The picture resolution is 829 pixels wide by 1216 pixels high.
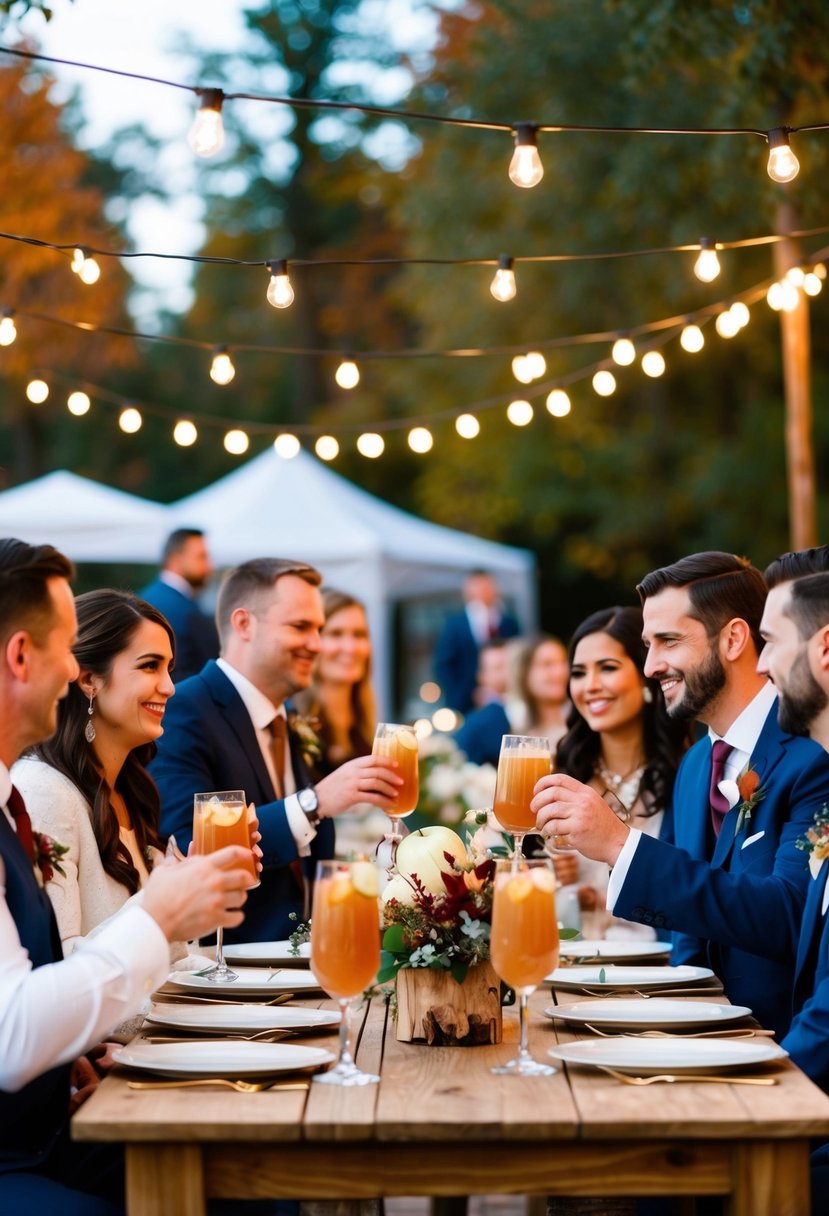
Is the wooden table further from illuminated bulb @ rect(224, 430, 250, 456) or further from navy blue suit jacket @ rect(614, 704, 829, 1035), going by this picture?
illuminated bulb @ rect(224, 430, 250, 456)

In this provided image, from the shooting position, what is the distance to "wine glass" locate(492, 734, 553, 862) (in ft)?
9.66

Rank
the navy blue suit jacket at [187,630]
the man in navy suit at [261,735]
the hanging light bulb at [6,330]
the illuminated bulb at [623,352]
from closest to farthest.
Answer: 1. the man in navy suit at [261,735]
2. the hanging light bulb at [6,330]
3. the illuminated bulb at [623,352]
4. the navy blue suit jacket at [187,630]

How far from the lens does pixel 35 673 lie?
2.37 m

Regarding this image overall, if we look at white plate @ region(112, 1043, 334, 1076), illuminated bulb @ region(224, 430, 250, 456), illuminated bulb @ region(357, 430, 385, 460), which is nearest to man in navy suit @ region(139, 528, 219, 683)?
illuminated bulb @ region(224, 430, 250, 456)

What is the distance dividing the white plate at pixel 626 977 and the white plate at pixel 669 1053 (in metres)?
0.55

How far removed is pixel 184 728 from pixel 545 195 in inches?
460

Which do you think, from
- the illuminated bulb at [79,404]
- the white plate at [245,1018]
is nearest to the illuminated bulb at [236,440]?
the illuminated bulb at [79,404]

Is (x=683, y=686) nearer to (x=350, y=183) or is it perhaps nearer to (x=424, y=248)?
(x=424, y=248)

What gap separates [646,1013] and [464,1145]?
0.62 m

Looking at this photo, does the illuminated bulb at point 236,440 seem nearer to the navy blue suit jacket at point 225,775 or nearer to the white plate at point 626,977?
the navy blue suit jacket at point 225,775

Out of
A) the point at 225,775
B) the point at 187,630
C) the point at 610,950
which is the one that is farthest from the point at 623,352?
the point at 187,630

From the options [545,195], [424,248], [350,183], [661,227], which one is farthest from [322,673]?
[350,183]

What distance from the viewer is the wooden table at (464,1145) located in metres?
2.00

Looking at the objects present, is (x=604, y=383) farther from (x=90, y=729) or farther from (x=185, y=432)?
(x=90, y=729)
